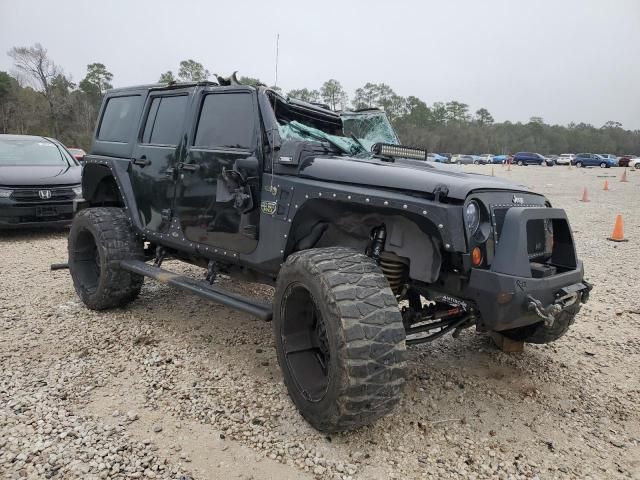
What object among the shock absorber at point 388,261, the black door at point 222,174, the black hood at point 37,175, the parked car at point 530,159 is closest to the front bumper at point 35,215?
the black hood at point 37,175

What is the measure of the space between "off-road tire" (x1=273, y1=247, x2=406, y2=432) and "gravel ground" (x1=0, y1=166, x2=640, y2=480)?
292 mm

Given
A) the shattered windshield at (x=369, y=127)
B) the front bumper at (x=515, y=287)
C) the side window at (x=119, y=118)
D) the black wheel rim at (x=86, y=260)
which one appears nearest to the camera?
the front bumper at (x=515, y=287)

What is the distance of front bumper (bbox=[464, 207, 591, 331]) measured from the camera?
265cm

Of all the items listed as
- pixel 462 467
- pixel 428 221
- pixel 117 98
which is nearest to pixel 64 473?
pixel 462 467

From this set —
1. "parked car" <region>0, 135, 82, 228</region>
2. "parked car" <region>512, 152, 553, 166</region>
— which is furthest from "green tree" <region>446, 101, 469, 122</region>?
"parked car" <region>0, 135, 82, 228</region>

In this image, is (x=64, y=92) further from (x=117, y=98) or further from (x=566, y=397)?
(x=566, y=397)

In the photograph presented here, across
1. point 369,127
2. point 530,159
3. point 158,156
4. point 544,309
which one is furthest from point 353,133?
point 530,159

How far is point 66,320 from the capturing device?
468cm

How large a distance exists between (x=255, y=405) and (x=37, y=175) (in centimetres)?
734

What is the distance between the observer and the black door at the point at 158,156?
4.32 metres

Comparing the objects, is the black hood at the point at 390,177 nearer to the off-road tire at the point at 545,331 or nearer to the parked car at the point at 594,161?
the off-road tire at the point at 545,331

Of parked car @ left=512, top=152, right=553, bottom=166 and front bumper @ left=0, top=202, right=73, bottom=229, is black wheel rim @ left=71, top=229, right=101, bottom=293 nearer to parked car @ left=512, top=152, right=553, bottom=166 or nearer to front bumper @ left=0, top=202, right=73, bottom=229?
front bumper @ left=0, top=202, right=73, bottom=229

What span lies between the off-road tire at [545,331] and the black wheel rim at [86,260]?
403cm

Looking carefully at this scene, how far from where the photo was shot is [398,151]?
12.4 feet
